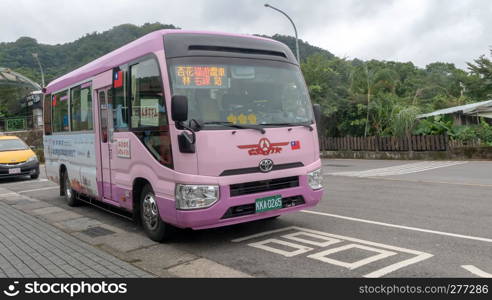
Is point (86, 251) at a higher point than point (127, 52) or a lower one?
lower

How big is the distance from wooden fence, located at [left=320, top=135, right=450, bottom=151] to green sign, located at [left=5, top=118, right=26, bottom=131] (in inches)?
1051

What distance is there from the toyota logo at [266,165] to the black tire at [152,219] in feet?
5.10

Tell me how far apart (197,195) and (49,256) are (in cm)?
213

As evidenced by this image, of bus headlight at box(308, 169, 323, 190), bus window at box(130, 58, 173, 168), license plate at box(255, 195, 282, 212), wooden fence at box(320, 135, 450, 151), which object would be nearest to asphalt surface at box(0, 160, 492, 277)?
license plate at box(255, 195, 282, 212)

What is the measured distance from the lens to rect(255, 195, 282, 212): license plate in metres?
5.75

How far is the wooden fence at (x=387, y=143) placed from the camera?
65.7 ft

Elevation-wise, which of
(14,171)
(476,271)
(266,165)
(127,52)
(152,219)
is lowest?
(476,271)

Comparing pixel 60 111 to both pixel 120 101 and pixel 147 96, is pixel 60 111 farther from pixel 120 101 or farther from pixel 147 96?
pixel 147 96

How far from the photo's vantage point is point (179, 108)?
519 cm

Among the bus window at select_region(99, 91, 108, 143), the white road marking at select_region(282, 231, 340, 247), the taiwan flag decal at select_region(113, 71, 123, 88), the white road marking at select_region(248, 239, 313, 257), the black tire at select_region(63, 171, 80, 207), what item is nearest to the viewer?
the white road marking at select_region(248, 239, 313, 257)

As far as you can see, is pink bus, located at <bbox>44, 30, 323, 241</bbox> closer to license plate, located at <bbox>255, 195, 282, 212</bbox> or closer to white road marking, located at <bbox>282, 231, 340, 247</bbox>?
license plate, located at <bbox>255, 195, 282, 212</bbox>

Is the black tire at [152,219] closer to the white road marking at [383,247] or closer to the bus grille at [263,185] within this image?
the white road marking at [383,247]

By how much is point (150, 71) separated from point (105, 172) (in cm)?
256

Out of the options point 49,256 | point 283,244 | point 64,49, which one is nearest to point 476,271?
point 283,244
